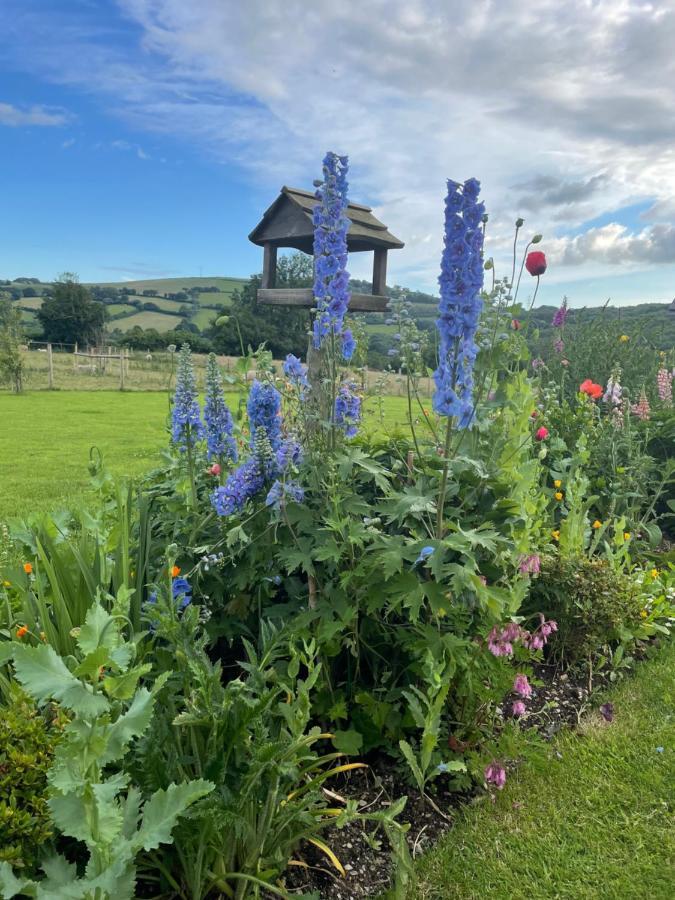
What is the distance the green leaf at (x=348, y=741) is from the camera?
2.19m

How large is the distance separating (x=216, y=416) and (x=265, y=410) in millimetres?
356

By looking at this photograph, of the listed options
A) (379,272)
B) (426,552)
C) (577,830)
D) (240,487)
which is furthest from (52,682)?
(379,272)

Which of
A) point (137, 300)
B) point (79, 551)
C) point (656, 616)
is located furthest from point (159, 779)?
point (137, 300)

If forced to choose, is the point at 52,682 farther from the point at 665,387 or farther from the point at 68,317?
the point at 68,317

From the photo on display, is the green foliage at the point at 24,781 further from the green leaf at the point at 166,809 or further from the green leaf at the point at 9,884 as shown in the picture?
the green leaf at the point at 166,809

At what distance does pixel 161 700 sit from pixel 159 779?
12.0 inches

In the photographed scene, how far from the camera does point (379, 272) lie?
6793 mm

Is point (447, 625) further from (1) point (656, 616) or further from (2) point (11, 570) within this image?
(1) point (656, 616)

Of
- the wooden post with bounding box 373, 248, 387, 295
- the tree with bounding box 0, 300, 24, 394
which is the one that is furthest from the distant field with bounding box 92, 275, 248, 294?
the wooden post with bounding box 373, 248, 387, 295

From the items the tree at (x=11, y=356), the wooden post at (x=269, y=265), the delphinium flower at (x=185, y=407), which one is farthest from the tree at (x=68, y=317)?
the delphinium flower at (x=185, y=407)

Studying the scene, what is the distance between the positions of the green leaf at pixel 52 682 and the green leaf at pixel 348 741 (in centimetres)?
132

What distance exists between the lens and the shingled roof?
594 centimetres

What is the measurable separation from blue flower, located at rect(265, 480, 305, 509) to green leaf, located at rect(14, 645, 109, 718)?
120cm

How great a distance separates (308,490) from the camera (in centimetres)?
250
